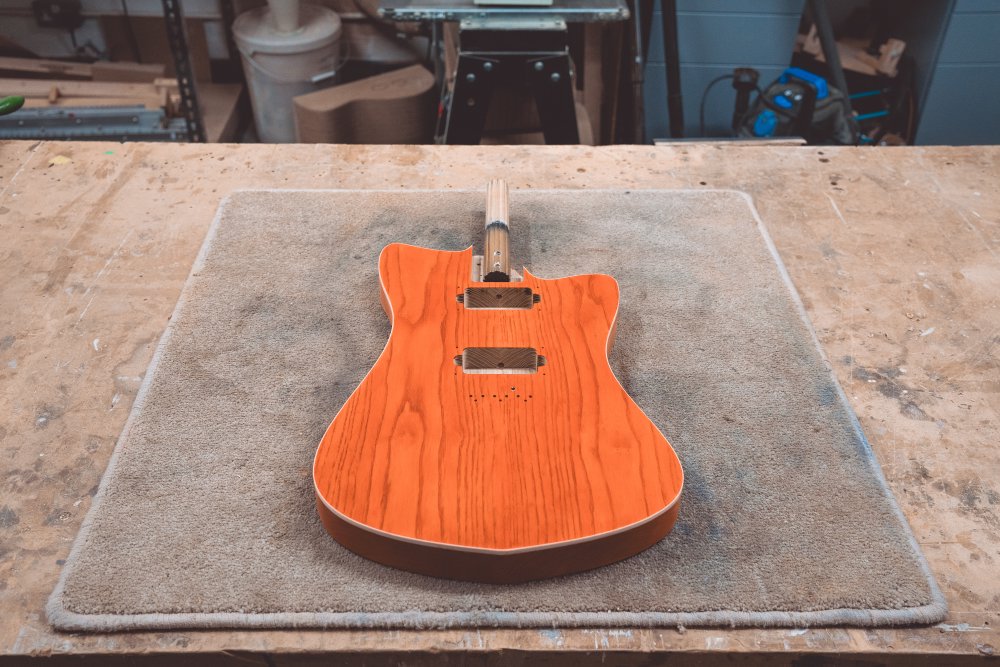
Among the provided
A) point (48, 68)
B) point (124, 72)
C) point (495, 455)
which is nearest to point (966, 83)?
point (495, 455)

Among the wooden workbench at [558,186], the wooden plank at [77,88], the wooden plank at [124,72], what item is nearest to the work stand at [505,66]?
the wooden workbench at [558,186]

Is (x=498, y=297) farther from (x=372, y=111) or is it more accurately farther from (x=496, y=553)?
(x=372, y=111)

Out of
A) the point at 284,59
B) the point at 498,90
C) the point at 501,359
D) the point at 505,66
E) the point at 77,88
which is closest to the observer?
the point at 501,359

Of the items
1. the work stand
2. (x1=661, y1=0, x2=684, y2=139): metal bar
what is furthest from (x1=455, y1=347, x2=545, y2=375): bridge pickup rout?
(x1=661, y1=0, x2=684, y2=139): metal bar

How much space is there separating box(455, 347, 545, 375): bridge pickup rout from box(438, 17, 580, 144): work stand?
946 mm

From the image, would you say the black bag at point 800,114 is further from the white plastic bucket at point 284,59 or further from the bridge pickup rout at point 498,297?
the bridge pickup rout at point 498,297

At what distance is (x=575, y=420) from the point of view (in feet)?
2.64

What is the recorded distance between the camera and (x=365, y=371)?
98 centimetres

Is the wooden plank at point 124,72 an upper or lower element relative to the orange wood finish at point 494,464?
lower

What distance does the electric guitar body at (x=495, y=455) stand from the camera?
2.31 ft

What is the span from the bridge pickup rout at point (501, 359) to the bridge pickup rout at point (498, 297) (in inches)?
4.2

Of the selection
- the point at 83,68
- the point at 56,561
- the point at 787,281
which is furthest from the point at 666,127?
the point at 56,561

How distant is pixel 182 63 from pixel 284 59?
0.37m

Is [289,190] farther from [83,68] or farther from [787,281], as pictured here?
[83,68]
